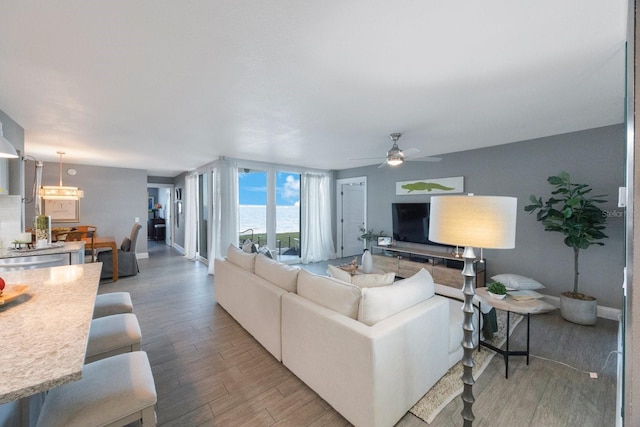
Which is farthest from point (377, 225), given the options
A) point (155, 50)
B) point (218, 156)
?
point (155, 50)

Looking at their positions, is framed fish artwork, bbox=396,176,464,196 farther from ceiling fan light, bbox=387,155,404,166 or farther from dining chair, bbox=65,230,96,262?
dining chair, bbox=65,230,96,262

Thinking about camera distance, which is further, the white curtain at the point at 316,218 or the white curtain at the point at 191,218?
the white curtain at the point at 191,218

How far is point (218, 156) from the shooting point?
509 centimetres

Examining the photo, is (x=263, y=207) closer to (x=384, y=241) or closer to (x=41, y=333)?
(x=384, y=241)

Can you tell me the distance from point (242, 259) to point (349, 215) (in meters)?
4.53

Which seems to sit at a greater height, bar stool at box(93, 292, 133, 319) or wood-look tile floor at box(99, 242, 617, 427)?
bar stool at box(93, 292, 133, 319)

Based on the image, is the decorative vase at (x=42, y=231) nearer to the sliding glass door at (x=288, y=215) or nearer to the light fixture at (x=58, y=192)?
the light fixture at (x=58, y=192)

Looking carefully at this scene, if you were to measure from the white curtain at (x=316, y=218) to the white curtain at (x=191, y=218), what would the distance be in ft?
9.68

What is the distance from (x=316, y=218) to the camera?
22.0 ft

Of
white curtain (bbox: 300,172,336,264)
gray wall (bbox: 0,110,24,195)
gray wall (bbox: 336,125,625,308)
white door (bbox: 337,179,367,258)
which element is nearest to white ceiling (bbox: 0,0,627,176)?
gray wall (bbox: 0,110,24,195)

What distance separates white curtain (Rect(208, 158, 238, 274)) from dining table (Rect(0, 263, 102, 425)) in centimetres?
354

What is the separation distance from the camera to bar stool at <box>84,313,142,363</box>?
1546 mm

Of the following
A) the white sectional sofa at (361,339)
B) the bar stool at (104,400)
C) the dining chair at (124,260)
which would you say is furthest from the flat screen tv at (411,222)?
the dining chair at (124,260)

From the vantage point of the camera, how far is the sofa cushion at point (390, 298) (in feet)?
5.61
